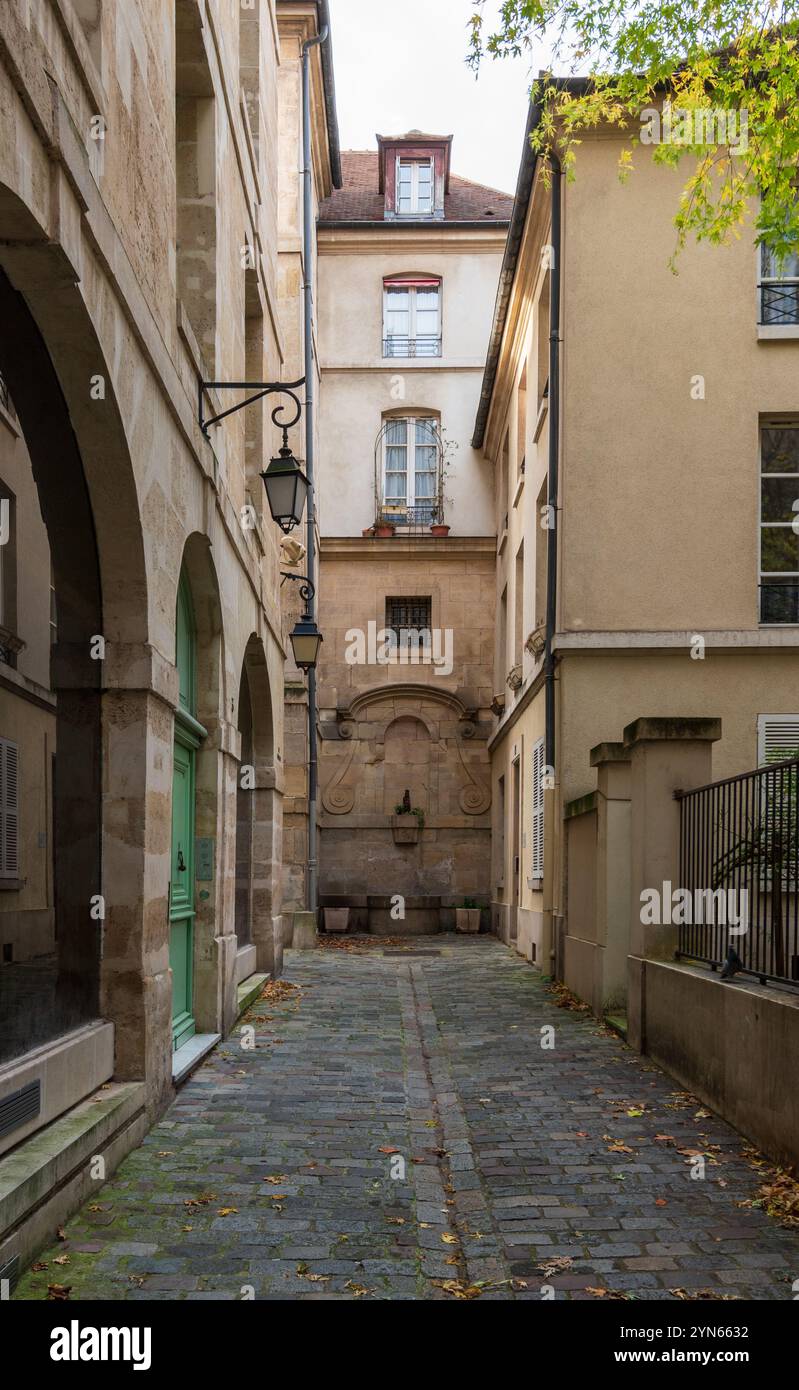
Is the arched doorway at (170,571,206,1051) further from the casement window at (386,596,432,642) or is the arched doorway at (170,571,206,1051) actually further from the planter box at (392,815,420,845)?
the casement window at (386,596,432,642)

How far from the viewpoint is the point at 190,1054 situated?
8258 millimetres

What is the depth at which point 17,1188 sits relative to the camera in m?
4.31

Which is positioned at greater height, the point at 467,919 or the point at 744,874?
the point at 744,874

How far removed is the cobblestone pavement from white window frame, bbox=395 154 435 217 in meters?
22.0

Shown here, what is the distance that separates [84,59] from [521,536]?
48.2 ft

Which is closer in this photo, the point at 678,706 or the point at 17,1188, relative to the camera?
the point at 17,1188

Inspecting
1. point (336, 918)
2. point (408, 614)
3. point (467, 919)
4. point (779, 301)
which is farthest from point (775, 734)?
point (408, 614)

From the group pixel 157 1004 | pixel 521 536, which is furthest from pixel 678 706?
pixel 157 1004

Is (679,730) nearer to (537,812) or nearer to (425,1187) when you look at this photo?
(425,1187)

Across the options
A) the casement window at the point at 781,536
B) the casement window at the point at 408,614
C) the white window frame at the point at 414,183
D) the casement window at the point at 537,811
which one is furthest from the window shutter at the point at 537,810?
the white window frame at the point at 414,183

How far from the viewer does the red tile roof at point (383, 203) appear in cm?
2730

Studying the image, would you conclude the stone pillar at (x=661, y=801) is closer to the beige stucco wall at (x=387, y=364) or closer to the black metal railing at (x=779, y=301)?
the black metal railing at (x=779, y=301)

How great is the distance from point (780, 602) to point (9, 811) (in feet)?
33.9
